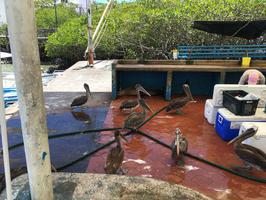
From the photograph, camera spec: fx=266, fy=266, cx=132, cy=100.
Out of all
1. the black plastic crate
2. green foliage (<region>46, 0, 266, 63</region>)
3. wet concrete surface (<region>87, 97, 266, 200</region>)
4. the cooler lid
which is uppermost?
green foliage (<region>46, 0, 266, 63</region>)

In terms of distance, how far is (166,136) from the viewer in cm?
439

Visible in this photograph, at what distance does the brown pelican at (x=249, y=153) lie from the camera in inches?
125

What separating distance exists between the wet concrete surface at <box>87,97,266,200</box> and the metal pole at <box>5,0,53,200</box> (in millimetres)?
1460

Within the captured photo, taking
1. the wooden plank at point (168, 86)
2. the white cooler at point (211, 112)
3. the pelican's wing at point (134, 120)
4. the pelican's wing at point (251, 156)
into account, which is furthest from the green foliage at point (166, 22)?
the pelican's wing at point (251, 156)

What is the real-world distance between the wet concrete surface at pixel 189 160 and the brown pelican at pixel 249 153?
0.17m

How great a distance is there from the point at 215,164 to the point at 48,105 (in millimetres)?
3817

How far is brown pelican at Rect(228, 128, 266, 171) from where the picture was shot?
3.17m

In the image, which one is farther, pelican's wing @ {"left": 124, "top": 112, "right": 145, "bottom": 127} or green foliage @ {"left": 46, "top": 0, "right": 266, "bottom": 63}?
green foliage @ {"left": 46, "top": 0, "right": 266, "bottom": 63}

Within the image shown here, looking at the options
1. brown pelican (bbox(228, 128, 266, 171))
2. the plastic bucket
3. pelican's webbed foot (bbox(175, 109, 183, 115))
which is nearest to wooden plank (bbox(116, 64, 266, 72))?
the plastic bucket

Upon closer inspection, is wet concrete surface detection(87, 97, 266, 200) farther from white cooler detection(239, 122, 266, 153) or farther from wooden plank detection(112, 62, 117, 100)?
wooden plank detection(112, 62, 117, 100)

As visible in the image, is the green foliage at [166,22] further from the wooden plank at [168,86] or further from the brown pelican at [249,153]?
the brown pelican at [249,153]

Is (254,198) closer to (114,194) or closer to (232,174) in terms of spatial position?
(232,174)

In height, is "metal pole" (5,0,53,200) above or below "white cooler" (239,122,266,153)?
above

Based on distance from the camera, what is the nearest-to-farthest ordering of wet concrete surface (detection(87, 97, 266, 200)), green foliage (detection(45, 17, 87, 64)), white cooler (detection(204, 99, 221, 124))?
1. wet concrete surface (detection(87, 97, 266, 200))
2. white cooler (detection(204, 99, 221, 124))
3. green foliage (detection(45, 17, 87, 64))
